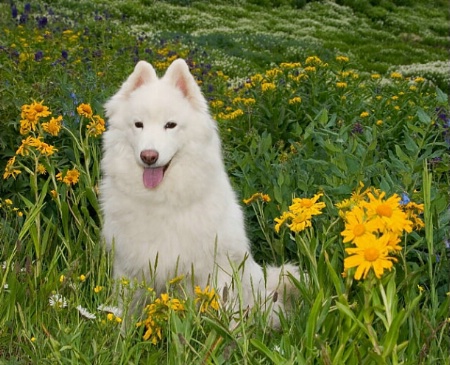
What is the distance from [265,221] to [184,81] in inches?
36.7

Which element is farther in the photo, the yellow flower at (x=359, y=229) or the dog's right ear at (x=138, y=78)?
the dog's right ear at (x=138, y=78)

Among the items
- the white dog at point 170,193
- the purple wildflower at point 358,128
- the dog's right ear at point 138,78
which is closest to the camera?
the white dog at point 170,193

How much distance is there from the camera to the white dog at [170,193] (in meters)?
3.66

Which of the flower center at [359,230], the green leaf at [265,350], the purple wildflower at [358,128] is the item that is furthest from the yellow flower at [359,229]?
the purple wildflower at [358,128]

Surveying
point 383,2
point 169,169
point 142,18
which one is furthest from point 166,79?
point 383,2

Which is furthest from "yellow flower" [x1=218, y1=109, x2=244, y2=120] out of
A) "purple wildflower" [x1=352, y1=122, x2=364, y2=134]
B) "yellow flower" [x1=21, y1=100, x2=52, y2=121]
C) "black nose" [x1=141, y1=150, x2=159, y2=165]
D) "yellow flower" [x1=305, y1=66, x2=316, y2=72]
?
"yellow flower" [x1=21, y1=100, x2=52, y2=121]

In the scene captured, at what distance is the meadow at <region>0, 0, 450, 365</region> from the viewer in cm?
237

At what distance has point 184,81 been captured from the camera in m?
3.86

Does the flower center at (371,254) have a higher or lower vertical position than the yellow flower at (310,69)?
higher

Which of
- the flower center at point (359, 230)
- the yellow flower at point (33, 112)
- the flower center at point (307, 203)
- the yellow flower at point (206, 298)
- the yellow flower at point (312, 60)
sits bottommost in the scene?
the yellow flower at point (206, 298)

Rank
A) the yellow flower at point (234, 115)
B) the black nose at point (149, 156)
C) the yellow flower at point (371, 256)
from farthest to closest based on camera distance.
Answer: the yellow flower at point (234, 115)
the black nose at point (149, 156)
the yellow flower at point (371, 256)

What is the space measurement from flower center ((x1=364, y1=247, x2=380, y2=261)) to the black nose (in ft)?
5.75

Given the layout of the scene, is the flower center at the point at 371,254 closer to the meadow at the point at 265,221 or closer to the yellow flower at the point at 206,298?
the meadow at the point at 265,221

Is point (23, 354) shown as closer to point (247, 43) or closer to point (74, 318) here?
point (74, 318)
